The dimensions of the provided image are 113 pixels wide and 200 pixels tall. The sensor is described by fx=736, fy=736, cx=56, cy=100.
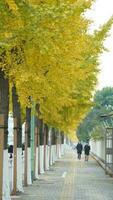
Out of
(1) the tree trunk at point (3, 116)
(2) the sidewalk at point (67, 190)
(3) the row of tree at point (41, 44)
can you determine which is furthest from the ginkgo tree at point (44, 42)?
(2) the sidewalk at point (67, 190)

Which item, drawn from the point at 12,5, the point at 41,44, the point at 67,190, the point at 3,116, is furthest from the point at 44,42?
the point at 67,190

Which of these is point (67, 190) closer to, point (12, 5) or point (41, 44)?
point (41, 44)

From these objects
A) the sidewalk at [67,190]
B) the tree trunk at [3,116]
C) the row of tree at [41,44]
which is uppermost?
the row of tree at [41,44]

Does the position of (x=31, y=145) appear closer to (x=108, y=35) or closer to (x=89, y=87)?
(x=89, y=87)

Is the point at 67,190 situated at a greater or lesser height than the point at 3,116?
lesser

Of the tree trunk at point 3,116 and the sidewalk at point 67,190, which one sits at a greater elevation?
the tree trunk at point 3,116

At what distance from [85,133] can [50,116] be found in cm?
→ 9253

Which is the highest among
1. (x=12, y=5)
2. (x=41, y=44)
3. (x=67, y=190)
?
(x=12, y=5)

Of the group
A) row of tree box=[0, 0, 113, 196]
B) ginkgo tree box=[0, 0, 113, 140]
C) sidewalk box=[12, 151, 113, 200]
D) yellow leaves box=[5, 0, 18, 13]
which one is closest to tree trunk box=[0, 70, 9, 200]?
row of tree box=[0, 0, 113, 196]

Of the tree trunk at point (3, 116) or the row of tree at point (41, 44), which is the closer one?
the row of tree at point (41, 44)

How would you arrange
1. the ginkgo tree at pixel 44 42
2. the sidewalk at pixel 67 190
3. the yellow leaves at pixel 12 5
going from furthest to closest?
1. the sidewalk at pixel 67 190
2. the ginkgo tree at pixel 44 42
3. the yellow leaves at pixel 12 5

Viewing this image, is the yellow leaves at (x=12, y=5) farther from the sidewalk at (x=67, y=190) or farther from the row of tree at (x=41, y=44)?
the sidewalk at (x=67, y=190)

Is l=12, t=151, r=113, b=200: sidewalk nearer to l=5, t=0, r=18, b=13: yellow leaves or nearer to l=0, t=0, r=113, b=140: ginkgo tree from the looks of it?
l=0, t=0, r=113, b=140: ginkgo tree

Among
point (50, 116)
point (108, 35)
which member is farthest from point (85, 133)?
point (108, 35)
